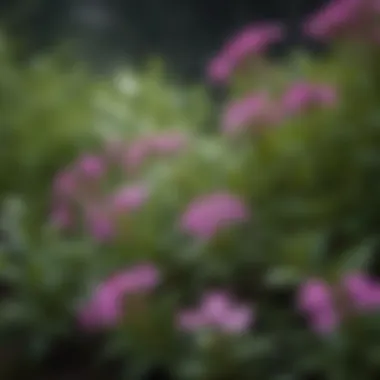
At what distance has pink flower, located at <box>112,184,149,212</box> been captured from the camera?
1.94 m

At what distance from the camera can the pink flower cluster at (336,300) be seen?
1614 millimetres

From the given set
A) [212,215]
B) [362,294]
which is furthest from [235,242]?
[362,294]

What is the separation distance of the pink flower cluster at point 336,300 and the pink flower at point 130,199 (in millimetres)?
431

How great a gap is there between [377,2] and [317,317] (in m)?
0.66

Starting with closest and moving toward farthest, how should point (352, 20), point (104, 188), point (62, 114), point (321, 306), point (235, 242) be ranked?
1. point (321, 306)
2. point (235, 242)
3. point (352, 20)
4. point (104, 188)
5. point (62, 114)

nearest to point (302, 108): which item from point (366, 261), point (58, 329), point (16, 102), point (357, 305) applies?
point (366, 261)

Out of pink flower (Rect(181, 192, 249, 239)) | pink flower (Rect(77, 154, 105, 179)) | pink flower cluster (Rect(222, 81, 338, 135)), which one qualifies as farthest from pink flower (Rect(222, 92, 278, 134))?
pink flower (Rect(77, 154, 105, 179))

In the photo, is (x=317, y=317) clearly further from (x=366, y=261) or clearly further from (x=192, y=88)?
(x=192, y=88)

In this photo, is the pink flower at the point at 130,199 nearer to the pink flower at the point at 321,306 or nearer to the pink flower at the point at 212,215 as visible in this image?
the pink flower at the point at 212,215

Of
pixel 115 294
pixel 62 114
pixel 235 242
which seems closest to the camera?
pixel 115 294

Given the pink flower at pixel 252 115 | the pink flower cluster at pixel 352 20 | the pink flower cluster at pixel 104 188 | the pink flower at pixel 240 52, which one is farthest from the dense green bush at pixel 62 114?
the pink flower cluster at pixel 352 20

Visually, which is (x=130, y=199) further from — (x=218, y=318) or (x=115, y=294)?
(x=218, y=318)

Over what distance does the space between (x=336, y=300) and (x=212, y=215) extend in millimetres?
280

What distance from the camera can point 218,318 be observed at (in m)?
1.68
